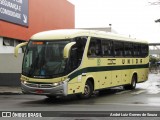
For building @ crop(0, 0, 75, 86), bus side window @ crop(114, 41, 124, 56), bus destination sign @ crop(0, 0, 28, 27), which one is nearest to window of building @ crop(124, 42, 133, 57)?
bus side window @ crop(114, 41, 124, 56)

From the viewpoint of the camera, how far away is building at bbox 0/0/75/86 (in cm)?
2625

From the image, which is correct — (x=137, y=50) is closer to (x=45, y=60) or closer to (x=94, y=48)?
(x=94, y=48)

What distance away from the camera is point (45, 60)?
55.9 ft

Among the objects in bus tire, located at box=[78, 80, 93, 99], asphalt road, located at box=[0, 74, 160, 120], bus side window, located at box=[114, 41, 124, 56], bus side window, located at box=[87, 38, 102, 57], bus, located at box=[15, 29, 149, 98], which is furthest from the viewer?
bus side window, located at box=[114, 41, 124, 56]

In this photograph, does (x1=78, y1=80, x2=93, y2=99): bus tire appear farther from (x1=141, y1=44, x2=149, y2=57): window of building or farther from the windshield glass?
(x1=141, y1=44, x2=149, y2=57): window of building

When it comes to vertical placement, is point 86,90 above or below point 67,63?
below

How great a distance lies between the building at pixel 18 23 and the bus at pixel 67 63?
7.73m

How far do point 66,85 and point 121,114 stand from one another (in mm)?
9546

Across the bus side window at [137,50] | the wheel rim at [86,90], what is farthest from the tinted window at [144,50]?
the wheel rim at [86,90]

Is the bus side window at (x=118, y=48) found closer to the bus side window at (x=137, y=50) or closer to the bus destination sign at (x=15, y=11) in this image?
the bus side window at (x=137, y=50)

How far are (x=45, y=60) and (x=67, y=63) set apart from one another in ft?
2.99

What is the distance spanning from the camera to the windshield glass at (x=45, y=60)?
16828 millimetres

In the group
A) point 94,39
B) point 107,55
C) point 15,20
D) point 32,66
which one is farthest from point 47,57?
point 15,20

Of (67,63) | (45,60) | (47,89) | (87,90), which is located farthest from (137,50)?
(47,89)
